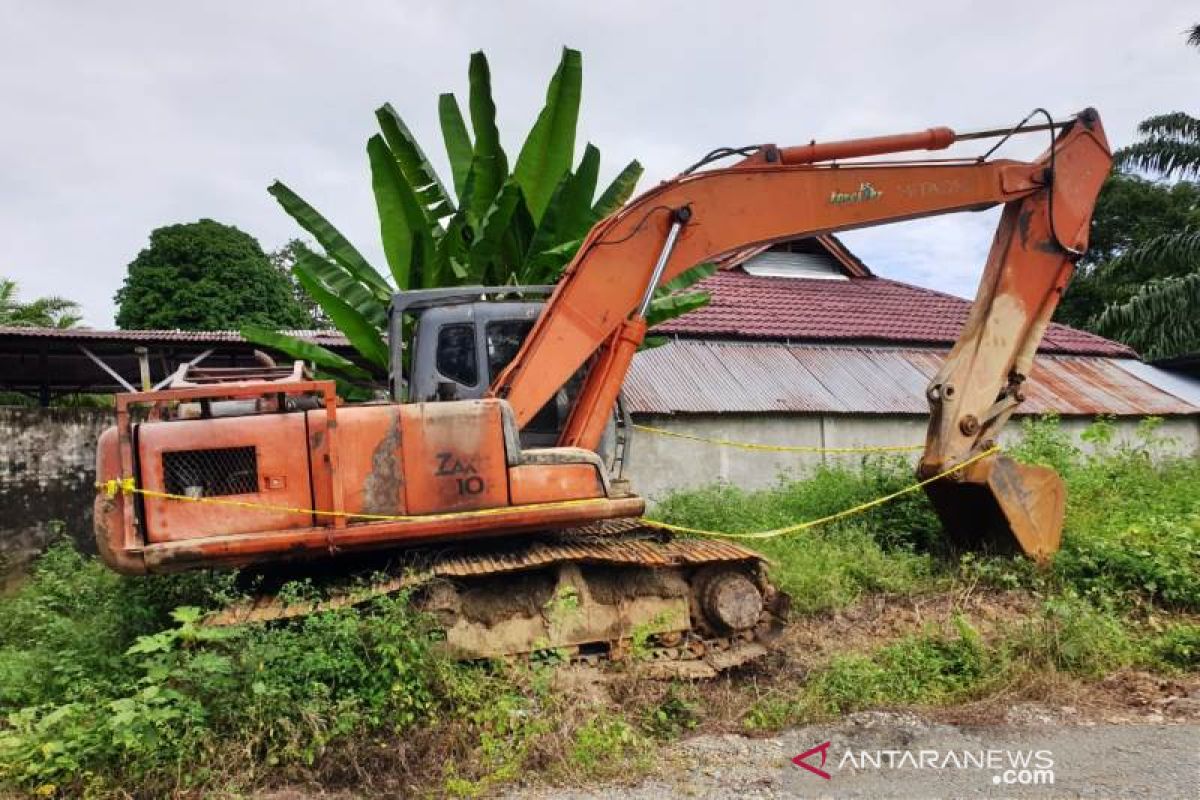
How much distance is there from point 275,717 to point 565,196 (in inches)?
253

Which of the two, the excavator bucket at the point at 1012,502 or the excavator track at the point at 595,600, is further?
the excavator bucket at the point at 1012,502

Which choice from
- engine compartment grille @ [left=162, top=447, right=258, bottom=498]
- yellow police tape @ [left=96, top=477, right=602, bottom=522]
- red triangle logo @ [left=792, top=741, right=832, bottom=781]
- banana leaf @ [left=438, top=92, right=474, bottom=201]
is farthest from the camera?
banana leaf @ [left=438, top=92, right=474, bottom=201]

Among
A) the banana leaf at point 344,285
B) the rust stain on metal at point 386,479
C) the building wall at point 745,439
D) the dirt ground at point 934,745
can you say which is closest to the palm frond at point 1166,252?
the building wall at point 745,439

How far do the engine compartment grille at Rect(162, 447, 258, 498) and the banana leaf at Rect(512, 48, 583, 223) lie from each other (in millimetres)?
4823

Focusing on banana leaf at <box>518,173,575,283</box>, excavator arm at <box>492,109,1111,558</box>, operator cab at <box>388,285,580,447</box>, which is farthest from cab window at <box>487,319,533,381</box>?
banana leaf at <box>518,173,575,283</box>

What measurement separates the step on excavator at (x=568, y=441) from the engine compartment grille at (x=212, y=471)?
0.04ft

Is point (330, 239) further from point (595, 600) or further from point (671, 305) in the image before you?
point (595, 600)

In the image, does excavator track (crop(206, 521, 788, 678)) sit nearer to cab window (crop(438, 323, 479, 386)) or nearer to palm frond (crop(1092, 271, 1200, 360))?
cab window (crop(438, 323, 479, 386))

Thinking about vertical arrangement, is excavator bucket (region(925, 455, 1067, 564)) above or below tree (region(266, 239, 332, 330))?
below

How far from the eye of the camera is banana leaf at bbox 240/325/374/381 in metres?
9.15

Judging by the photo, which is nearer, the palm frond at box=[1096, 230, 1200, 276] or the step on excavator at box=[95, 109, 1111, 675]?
the step on excavator at box=[95, 109, 1111, 675]

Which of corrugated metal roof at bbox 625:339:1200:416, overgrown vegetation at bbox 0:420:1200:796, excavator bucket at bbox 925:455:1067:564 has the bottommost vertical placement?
overgrown vegetation at bbox 0:420:1200:796

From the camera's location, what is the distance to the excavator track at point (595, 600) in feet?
16.2

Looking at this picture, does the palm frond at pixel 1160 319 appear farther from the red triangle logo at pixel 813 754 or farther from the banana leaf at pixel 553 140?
the red triangle logo at pixel 813 754
